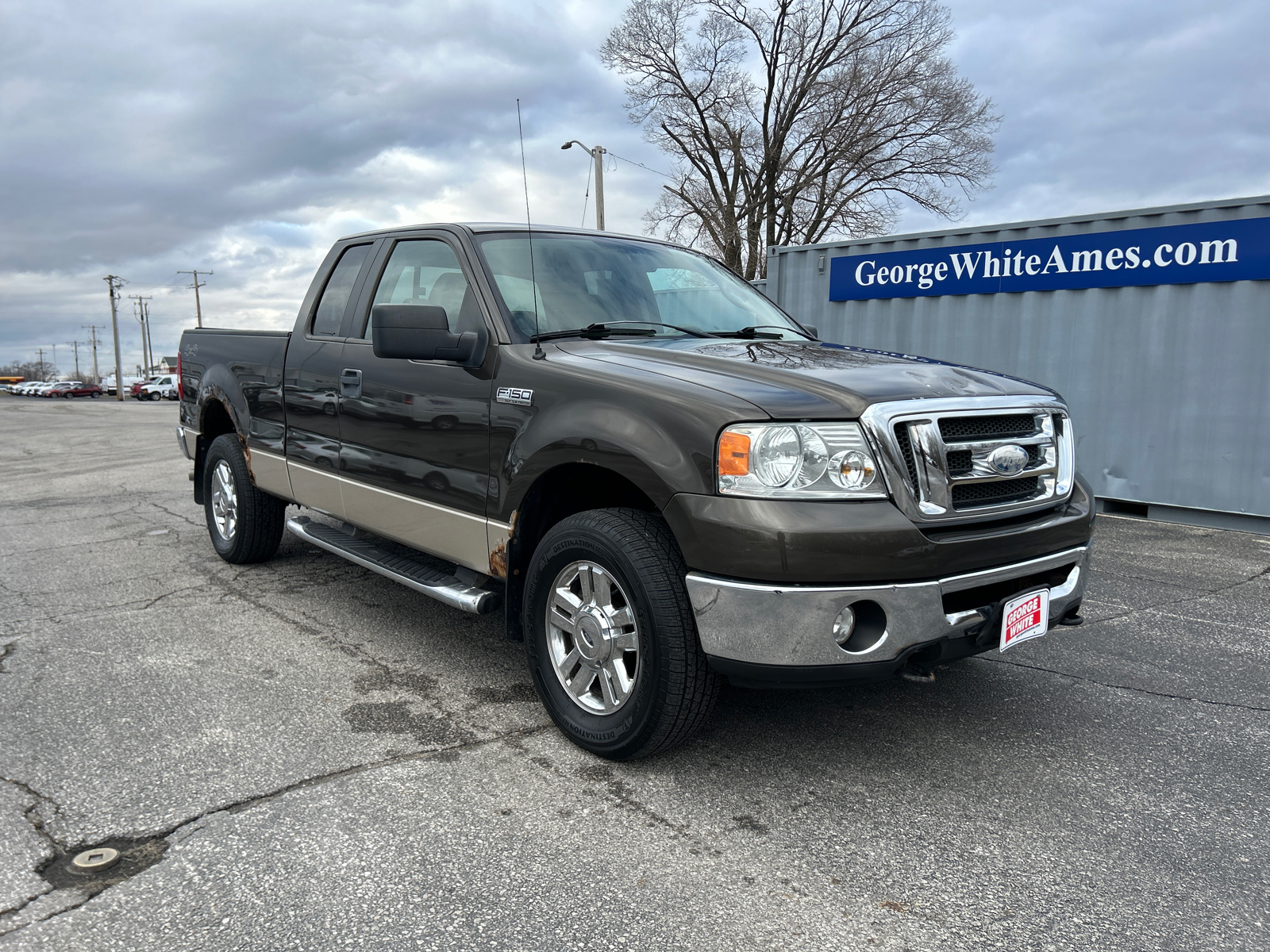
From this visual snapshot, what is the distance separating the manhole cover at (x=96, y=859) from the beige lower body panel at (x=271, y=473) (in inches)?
105

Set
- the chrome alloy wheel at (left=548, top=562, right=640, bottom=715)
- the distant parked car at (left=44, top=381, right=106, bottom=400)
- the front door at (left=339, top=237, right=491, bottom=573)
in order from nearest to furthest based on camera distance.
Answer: the chrome alloy wheel at (left=548, top=562, right=640, bottom=715), the front door at (left=339, top=237, right=491, bottom=573), the distant parked car at (left=44, top=381, right=106, bottom=400)

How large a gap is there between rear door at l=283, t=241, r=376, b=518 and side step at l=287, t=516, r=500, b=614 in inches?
5.0

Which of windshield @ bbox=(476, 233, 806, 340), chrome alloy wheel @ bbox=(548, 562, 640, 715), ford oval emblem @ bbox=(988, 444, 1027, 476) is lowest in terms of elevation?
chrome alloy wheel @ bbox=(548, 562, 640, 715)

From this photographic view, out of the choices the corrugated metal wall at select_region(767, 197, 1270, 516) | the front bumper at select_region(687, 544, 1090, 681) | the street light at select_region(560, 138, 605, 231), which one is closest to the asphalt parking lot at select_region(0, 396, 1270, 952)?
the front bumper at select_region(687, 544, 1090, 681)

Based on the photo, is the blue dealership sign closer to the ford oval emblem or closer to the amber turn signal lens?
the ford oval emblem

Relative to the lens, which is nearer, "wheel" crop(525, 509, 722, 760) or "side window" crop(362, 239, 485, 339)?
"wheel" crop(525, 509, 722, 760)

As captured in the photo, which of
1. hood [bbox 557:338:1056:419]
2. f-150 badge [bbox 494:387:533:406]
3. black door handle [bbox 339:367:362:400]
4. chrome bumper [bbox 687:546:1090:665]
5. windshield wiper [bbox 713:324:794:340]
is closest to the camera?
chrome bumper [bbox 687:546:1090:665]

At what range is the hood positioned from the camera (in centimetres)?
270

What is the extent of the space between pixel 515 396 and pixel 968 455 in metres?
1.56

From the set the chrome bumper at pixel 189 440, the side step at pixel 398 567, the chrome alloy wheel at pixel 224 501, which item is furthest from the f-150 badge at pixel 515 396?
the chrome bumper at pixel 189 440

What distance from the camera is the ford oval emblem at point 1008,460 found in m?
2.86

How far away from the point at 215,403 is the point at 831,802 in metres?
4.61

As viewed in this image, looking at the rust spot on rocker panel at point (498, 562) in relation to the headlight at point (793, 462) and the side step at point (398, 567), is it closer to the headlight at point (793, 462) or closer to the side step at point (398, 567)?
the side step at point (398, 567)

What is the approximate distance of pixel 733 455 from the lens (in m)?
2.62
